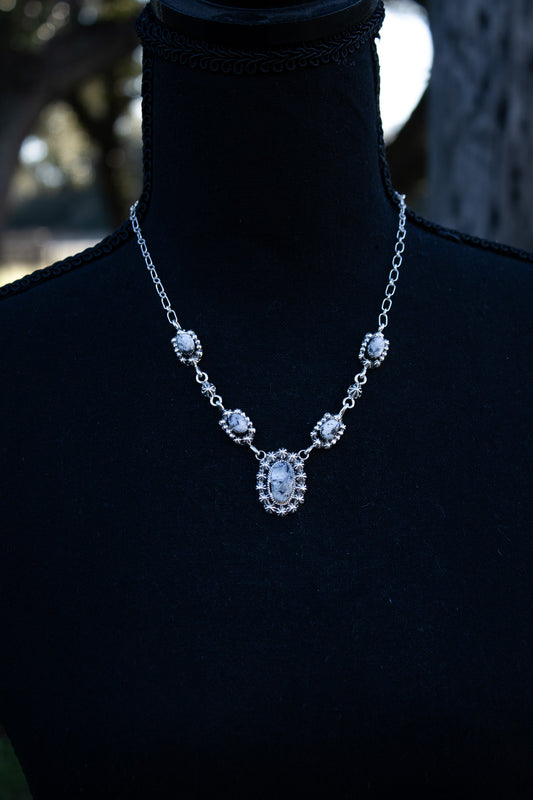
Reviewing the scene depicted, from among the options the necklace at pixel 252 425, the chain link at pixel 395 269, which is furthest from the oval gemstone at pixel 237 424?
the chain link at pixel 395 269

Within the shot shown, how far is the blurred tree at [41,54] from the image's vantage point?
495 centimetres

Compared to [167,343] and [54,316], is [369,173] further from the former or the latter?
[54,316]

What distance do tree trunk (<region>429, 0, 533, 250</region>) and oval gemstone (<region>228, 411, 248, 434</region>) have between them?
167cm

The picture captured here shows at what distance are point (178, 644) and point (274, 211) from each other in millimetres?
542

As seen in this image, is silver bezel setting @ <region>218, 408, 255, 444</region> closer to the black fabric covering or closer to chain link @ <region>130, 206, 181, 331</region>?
the black fabric covering

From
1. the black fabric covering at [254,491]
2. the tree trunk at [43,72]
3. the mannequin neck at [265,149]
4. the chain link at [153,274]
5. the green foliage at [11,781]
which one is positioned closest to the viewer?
the black fabric covering at [254,491]

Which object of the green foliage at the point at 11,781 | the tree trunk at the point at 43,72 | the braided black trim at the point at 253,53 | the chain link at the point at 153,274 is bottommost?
the green foliage at the point at 11,781

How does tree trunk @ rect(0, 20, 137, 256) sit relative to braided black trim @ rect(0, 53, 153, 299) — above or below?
below

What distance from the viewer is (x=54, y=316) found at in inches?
43.6

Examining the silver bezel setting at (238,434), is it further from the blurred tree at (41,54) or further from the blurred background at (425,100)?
the blurred tree at (41,54)

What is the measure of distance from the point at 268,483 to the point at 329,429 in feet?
0.35

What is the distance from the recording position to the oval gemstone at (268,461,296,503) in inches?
37.8

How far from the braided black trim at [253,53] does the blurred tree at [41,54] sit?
14.4ft

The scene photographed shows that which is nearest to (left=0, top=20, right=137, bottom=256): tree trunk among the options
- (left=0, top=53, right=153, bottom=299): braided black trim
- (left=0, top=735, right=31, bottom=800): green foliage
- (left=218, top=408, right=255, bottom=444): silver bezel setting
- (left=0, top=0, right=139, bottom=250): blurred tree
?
(left=0, top=0, right=139, bottom=250): blurred tree
